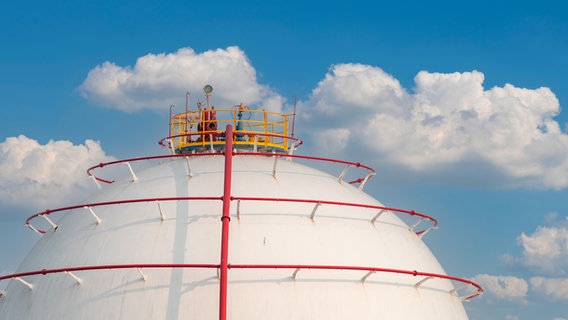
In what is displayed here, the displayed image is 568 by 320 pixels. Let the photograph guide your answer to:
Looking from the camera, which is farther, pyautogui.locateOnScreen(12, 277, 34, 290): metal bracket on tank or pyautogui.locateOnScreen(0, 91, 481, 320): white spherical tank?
pyautogui.locateOnScreen(12, 277, 34, 290): metal bracket on tank

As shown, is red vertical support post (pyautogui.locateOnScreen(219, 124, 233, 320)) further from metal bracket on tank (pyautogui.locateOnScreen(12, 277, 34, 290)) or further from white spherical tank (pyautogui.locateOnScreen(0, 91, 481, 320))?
metal bracket on tank (pyautogui.locateOnScreen(12, 277, 34, 290))

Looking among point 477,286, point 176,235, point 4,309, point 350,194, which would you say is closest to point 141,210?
point 176,235

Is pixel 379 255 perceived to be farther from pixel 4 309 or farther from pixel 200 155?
pixel 4 309

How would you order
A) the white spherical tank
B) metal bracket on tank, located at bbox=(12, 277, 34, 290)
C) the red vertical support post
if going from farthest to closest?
metal bracket on tank, located at bbox=(12, 277, 34, 290)
the white spherical tank
the red vertical support post

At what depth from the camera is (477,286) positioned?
23.5 metres

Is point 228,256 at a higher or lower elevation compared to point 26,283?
lower

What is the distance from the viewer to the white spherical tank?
18875mm

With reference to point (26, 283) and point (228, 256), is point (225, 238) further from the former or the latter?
point (26, 283)

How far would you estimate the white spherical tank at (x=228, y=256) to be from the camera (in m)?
18.9

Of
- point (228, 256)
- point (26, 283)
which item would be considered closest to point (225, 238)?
point (228, 256)

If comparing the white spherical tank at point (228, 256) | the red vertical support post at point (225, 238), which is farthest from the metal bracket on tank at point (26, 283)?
the red vertical support post at point (225, 238)

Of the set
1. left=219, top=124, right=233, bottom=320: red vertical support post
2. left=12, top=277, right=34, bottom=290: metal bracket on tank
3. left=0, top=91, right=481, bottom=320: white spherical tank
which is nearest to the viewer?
left=219, top=124, right=233, bottom=320: red vertical support post

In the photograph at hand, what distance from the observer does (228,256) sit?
1952cm

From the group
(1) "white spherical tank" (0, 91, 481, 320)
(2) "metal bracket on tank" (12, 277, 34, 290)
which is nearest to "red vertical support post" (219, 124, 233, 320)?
(1) "white spherical tank" (0, 91, 481, 320)
